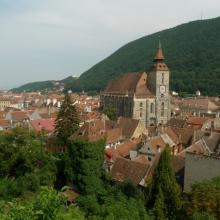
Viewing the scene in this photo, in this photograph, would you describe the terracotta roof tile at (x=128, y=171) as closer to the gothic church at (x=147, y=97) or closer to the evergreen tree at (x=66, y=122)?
the evergreen tree at (x=66, y=122)

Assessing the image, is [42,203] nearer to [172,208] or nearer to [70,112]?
[172,208]

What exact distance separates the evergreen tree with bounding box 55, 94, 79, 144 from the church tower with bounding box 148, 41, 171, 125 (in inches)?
1360

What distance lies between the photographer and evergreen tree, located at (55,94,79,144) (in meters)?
53.5

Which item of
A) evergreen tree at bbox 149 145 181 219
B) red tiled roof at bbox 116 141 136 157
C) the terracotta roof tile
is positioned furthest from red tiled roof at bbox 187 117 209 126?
evergreen tree at bbox 149 145 181 219

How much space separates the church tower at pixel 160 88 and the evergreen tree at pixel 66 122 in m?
34.5

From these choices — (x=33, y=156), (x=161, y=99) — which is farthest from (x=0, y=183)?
(x=161, y=99)

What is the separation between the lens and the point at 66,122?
54.2 metres

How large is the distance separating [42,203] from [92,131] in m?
36.6

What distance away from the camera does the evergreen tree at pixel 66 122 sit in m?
53.5

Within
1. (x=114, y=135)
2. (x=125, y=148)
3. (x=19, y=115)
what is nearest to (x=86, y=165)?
(x=125, y=148)

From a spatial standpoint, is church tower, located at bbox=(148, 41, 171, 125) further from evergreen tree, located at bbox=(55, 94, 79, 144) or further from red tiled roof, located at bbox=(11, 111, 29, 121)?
evergreen tree, located at bbox=(55, 94, 79, 144)

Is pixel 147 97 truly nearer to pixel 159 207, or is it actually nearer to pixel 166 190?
pixel 166 190

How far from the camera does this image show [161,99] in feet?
289

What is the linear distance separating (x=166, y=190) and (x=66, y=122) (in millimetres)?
24901
